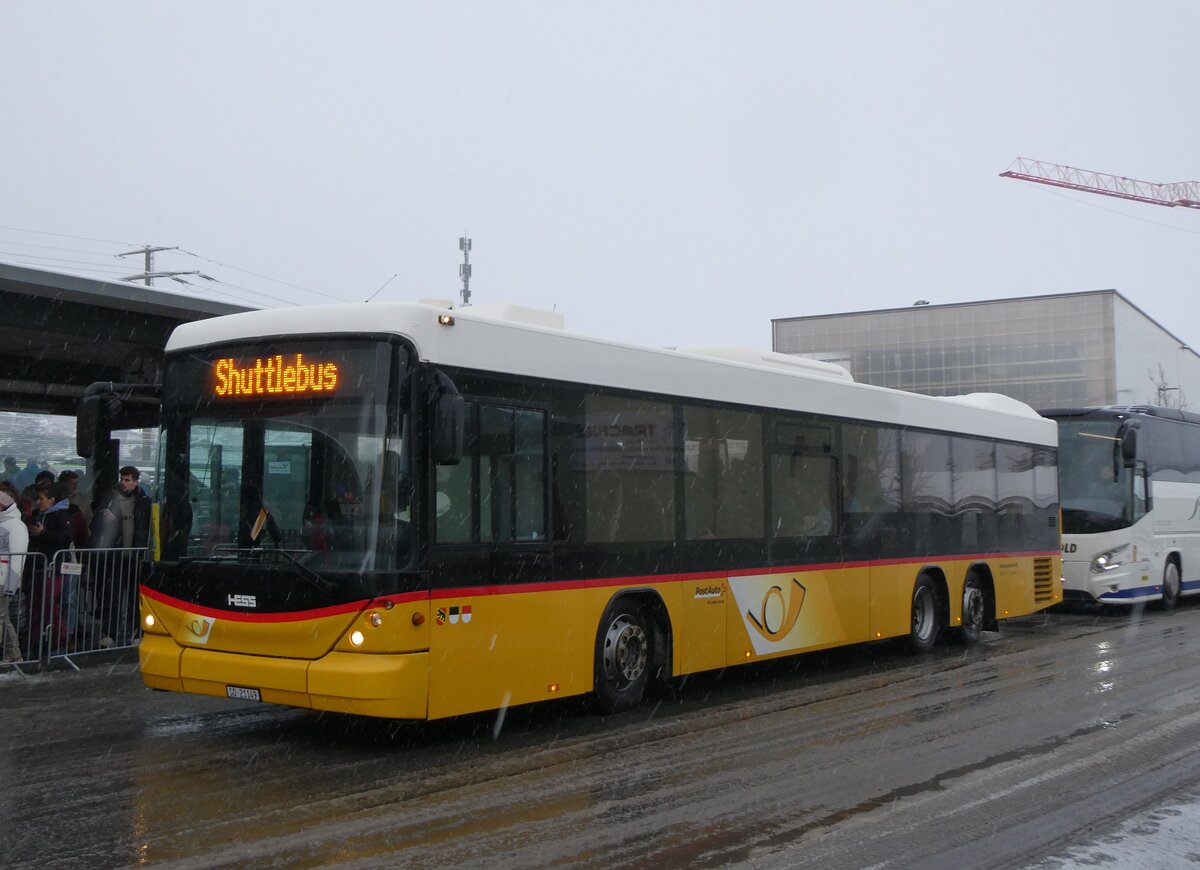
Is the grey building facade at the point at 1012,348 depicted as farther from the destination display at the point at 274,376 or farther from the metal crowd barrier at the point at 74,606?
the destination display at the point at 274,376

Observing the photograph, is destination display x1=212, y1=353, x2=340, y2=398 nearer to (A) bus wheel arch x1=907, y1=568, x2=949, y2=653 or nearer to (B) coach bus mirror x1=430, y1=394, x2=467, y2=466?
(B) coach bus mirror x1=430, y1=394, x2=467, y2=466

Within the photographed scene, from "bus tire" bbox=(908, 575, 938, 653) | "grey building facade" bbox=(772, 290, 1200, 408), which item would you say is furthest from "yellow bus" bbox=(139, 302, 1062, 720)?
"grey building facade" bbox=(772, 290, 1200, 408)

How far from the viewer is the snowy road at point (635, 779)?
19.8 ft

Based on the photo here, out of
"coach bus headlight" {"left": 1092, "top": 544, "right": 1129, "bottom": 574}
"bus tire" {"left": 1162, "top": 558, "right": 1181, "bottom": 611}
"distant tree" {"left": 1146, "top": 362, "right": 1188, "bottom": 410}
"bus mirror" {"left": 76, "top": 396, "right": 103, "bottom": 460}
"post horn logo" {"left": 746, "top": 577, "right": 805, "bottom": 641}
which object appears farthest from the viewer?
"distant tree" {"left": 1146, "top": 362, "right": 1188, "bottom": 410}

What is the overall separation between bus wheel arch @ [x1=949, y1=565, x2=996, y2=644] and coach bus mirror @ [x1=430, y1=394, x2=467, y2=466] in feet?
30.3

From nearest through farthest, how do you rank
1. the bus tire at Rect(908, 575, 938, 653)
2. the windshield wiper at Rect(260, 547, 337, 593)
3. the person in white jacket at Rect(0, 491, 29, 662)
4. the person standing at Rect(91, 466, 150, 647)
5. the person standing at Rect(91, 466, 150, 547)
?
the windshield wiper at Rect(260, 547, 337, 593)
the person in white jacket at Rect(0, 491, 29, 662)
the person standing at Rect(91, 466, 150, 647)
the person standing at Rect(91, 466, 150, 547)
the bus tire at Rect(908, 575, 938, 653)

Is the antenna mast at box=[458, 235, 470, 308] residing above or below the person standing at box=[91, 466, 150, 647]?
above

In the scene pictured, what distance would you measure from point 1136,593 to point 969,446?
6629 millimetres

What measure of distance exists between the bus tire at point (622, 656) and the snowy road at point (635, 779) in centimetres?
20

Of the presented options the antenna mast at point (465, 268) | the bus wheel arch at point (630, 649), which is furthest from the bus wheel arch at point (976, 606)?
the antenna mast at point (465, 268)

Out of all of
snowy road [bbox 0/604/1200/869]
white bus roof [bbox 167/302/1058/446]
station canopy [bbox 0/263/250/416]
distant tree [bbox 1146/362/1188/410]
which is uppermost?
distant tree [bbox 1146/362/1188/410]

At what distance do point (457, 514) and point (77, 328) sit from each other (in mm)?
10085

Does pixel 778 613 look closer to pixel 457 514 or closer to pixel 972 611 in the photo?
pixel 457 514

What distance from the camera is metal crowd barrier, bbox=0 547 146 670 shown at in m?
12.6
